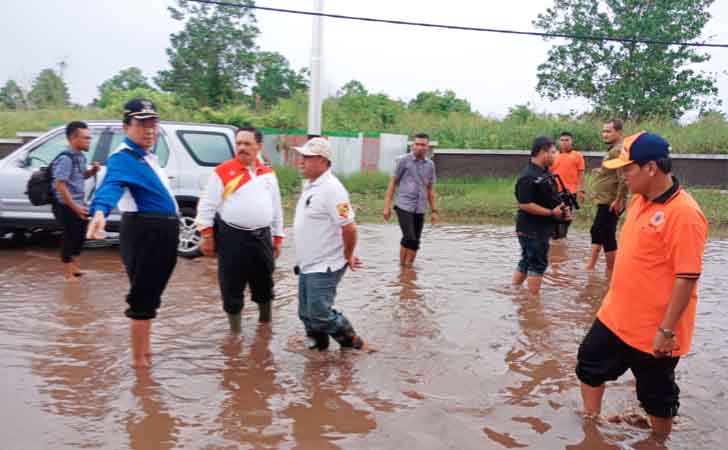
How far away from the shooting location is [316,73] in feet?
42.1

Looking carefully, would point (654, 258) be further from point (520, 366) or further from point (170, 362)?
point (170, 362)

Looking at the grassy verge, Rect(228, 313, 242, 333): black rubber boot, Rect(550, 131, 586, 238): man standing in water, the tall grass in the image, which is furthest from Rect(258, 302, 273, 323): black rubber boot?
the tall grass

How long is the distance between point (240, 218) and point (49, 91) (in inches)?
1116

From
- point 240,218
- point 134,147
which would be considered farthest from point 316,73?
point 134,147

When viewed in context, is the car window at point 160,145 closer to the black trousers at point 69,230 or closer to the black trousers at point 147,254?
the black trousers at point 69,230

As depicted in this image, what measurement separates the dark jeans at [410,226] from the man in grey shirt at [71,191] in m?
3.72

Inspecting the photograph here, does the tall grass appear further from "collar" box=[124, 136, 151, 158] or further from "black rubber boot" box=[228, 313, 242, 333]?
"collar" box=[124, 136, 151, 158]

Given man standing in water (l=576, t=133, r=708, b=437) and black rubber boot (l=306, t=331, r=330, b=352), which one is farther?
black rubber boot (l=306, t=331, r=330, b=352)

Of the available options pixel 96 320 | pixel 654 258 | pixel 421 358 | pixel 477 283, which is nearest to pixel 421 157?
pixel 477 283

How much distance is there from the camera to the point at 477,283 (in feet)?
26.8

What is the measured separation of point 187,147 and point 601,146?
15734mm

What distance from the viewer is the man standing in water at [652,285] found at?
11.0 feet

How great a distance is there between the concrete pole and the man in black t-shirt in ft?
A: 21.3

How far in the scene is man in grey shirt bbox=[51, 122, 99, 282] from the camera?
7.23 metres
